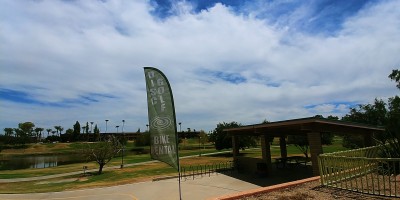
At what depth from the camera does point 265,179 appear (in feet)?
65.8

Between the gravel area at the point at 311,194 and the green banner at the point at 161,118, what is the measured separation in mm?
2452

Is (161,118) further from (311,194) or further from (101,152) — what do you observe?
(101,152)

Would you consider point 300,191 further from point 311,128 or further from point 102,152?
point 102,152

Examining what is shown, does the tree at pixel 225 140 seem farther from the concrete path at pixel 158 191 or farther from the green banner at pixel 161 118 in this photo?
the green banner at pixel 161 118

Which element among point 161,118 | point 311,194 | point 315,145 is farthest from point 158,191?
point 311,194

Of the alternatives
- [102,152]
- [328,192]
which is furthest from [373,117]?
[328,192]

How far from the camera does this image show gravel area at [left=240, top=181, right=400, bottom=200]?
812 cm

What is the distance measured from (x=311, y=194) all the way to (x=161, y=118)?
186 inches

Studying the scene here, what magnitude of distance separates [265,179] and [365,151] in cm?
864

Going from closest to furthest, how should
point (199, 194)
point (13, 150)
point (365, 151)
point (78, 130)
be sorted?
1. point (365, 151)
2. point (199, 194)
3. point (13, 150)
4. point (78, 130)

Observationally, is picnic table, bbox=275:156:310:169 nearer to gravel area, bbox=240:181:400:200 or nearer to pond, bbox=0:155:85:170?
gravel area, bbox=240:181:400:200

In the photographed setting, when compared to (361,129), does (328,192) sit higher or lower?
lower

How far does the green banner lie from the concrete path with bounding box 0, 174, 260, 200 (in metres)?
6.03

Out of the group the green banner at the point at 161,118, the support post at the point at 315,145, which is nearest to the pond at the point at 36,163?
the support post at the point at 315,145
